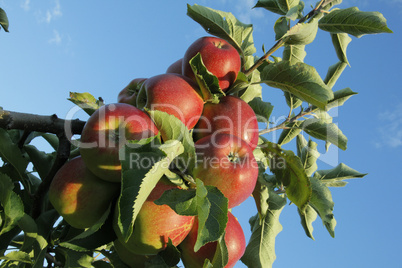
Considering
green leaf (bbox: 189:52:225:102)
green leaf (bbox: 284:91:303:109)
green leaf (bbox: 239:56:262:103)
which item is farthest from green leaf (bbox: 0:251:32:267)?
green leaf (bbox: 284:91:303:109)

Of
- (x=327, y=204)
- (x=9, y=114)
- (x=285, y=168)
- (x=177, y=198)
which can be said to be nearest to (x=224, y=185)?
(x=177, y=198)

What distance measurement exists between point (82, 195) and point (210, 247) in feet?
1.47

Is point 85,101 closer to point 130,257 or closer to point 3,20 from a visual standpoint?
point 130,257

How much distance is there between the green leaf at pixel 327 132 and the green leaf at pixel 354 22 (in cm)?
41

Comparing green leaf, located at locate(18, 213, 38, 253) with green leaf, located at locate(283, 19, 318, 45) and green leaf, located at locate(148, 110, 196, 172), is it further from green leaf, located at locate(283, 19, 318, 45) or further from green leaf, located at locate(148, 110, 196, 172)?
green leaf, located at locate(283, 19, 318, 45)

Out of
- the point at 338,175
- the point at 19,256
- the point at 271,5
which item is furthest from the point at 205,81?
the point at 338,175

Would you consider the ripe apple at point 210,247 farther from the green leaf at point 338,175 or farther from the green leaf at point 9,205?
the green leaf at point 338,175

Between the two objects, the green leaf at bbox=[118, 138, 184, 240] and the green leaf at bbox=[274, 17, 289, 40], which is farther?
the green leaf at bbox=[274, 17, 289, 40]

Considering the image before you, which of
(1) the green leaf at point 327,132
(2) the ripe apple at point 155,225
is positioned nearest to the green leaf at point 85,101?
(2) the ripe apple at point 155,225

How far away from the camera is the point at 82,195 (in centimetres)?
125

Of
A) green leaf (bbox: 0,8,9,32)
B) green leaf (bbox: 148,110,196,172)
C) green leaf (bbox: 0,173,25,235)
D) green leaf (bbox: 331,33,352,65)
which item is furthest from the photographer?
green leaf (bbox: 0,8,9,32)

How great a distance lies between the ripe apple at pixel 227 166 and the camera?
3.90 ft

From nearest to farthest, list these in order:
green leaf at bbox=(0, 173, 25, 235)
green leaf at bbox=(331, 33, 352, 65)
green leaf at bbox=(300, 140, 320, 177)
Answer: green leaf at bbox=(0, 173, 25, 235), green leaf at bbox=(331, 33, 352, 65), green leaf at bbox=(300, 140, 320, 177)

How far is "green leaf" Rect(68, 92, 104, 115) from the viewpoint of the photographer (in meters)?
1.50
